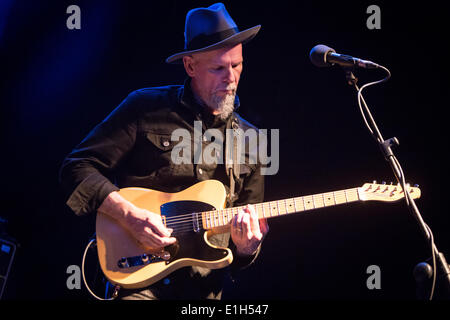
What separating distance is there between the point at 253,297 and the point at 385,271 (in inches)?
45.7

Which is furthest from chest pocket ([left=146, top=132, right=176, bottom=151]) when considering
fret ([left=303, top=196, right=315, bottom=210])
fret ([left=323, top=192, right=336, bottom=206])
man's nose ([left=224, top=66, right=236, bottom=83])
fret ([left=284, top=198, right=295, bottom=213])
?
fret ([left=323, top=192, right=336, bottom=206])

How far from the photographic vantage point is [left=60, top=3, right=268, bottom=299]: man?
7.45ft

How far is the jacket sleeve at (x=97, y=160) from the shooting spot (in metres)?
2.33

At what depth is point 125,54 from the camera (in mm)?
3879

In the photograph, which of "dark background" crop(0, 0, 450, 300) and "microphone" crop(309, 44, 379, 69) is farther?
"dark background" crop(0, 0, 450, 300)

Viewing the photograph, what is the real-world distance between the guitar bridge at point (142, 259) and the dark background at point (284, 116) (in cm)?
145

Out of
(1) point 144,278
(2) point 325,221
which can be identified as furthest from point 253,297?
(1) point 144,278

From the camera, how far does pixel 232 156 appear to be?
268cm

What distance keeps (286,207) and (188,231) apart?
0.62 metres

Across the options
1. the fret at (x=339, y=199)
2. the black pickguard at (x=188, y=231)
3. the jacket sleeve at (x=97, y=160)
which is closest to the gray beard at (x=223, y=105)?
the jacket sleeve at (x=97, y=160)

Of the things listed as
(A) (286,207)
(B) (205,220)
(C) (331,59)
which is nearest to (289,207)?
(A) (286,207)

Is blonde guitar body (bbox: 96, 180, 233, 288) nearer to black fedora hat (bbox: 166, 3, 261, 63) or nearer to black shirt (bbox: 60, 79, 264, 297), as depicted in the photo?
black shirt (bbox: 60, 79, 264, 297)

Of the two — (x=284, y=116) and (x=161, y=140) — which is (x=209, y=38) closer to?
(x=161, y=140)
